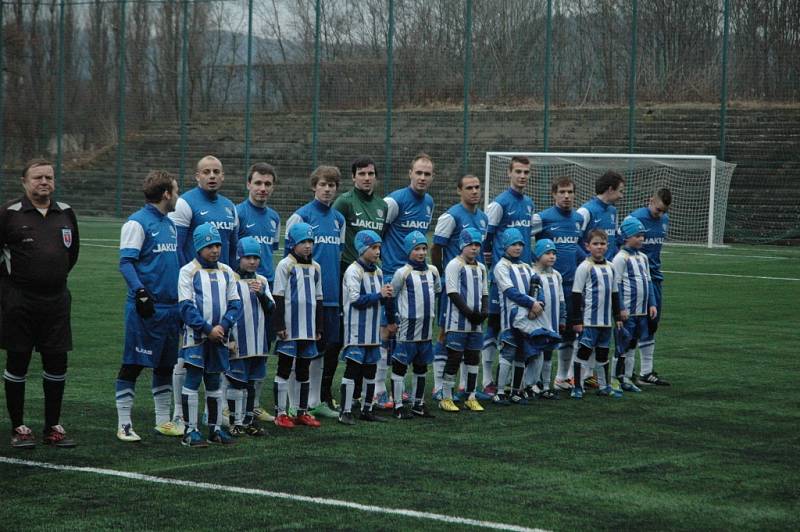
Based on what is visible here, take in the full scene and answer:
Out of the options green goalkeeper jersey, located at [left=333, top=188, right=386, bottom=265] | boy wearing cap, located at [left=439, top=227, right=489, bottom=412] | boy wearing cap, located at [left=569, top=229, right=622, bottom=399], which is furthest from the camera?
boy wearing cap, located at [left=569, top=229, right=622, bottom=399]

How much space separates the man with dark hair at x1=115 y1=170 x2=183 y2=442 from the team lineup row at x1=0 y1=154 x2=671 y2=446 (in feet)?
0.03

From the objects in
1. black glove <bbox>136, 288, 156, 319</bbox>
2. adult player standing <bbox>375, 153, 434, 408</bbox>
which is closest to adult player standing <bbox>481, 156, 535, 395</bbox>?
adult player standing <bbox>375, 153, 434, 408</bbox>

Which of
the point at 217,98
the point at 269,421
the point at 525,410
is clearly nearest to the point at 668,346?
the point at 525,410

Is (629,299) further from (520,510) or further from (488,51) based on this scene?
(488,51)

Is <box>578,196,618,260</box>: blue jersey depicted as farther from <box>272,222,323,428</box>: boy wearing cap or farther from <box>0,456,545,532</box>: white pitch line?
<box>0,456,545,532</box>: white pitch line

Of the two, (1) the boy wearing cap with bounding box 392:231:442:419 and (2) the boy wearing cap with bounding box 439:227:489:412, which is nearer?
(1) the boy wearing cap with bounding box 392:231:442:419

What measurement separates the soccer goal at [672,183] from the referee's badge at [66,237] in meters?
21.4

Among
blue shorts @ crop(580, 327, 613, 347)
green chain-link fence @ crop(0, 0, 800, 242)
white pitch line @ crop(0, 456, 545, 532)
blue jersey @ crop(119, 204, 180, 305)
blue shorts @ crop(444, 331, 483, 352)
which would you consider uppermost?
green chain-link fence @ crop(0, 0, 800, 242)

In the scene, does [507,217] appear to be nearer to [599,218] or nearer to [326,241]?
[599,218]

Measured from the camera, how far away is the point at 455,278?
9.83 meters

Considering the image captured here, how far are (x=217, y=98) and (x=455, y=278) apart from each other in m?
30.3

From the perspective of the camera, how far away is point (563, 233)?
36.9ft

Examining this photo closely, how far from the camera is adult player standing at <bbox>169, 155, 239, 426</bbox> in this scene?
9.04 metres

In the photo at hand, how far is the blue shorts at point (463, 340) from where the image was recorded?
980 centimetres
